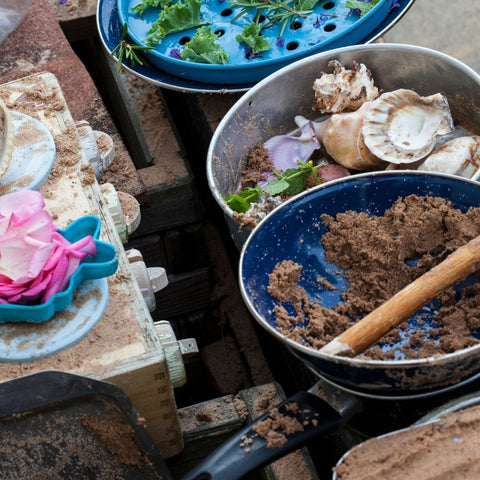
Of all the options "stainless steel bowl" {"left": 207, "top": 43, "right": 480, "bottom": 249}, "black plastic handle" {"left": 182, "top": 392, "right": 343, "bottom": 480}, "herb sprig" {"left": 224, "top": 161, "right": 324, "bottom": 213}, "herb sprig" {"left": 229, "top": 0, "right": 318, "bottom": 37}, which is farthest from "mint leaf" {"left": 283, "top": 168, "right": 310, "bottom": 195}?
"black plastic handle" {"left": 182, "top": 392, "right": 343, "bottom": 480}

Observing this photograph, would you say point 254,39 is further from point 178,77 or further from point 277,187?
point 277,187

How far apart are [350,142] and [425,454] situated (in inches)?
30.4

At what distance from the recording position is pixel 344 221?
54.2 inches

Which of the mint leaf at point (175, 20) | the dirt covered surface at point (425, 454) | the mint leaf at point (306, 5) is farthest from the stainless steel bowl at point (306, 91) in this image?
the dirt covered surface at point (425, 454)

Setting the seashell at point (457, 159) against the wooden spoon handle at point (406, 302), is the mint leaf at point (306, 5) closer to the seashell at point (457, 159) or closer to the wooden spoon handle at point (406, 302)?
the seashell at point (457, 159)

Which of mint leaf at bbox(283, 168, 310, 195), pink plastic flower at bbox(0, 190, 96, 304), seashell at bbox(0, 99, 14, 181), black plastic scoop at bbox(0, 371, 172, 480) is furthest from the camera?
mint leaf at bbox(283, 168, 310, 195)

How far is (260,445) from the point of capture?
1104 millimetres

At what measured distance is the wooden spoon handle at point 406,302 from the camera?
1135mm

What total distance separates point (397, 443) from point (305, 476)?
44 cm

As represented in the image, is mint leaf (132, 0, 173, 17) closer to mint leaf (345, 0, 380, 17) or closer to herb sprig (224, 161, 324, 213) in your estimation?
mint leaf (345, 0, 380, 17)

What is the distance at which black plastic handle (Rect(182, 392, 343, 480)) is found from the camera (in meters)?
1.08

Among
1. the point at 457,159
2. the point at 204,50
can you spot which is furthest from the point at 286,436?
the point at 204,50

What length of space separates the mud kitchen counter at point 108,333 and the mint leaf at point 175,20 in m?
0.42

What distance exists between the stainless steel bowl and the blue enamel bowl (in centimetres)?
27
